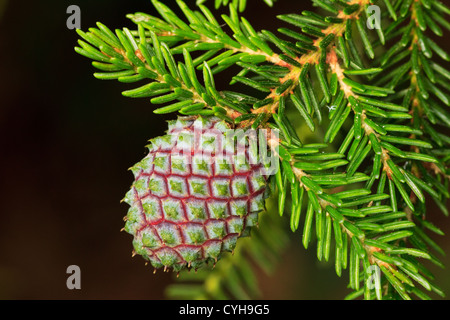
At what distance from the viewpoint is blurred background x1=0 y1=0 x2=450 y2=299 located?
1419 mm

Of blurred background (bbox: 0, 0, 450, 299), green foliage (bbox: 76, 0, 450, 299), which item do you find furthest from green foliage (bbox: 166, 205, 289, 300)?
blurred background (bbox: 0, 0, 450, 299)

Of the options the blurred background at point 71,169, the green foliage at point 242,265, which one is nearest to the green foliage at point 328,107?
the green foliage at point 242,265

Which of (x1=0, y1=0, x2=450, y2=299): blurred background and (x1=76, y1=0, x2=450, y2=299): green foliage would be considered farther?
(x1=0, y1=0, x2=450, y2=299): blurred background

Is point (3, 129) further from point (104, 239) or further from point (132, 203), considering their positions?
point (132, 203)

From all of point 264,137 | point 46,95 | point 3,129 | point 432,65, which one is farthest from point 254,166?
point 3,129

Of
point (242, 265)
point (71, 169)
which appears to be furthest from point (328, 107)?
point (71, 169)

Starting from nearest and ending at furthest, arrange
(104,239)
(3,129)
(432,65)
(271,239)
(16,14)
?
(432,65)
(271,239)
(16,14)
(3,129)
(104,239)

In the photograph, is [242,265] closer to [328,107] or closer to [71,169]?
[328,107]

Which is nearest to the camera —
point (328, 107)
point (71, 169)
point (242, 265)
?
point (328, 107)

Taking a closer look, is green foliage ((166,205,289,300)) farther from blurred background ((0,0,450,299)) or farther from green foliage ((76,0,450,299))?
blurred background ((0,0,450,299))

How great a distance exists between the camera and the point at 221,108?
607mm

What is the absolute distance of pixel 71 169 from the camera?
157 centimetres

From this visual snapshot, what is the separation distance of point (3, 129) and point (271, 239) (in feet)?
3.35

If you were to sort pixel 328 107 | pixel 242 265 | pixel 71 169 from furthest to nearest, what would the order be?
pixel 71 169
pixel 242 265
pixel 328 107
